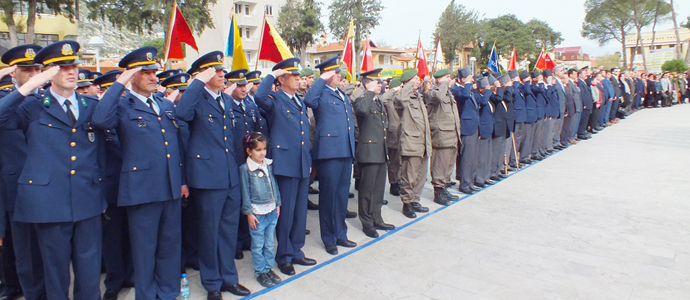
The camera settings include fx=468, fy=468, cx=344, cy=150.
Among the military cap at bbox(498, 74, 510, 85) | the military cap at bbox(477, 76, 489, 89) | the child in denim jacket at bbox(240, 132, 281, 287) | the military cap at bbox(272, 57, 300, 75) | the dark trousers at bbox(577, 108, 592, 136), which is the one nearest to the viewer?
the child in denim jacket at bbox(240, 132, 281, 287)

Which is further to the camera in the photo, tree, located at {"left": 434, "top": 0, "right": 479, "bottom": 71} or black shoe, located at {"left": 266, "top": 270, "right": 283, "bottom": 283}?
tree, located at {"left": 434, "top": 0, "right": 479, "bottom": 71}

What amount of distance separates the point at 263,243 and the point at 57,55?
6.91 feet

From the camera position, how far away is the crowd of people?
3.07 meters

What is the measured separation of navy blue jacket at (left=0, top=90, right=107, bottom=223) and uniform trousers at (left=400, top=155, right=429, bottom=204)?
3957 millimetres

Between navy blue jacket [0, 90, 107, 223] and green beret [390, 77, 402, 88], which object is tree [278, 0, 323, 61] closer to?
green beret [390, 77, 402, 88]

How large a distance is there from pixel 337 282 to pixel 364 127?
192cm

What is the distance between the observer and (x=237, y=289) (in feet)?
12.7

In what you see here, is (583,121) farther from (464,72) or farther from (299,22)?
(299,22)

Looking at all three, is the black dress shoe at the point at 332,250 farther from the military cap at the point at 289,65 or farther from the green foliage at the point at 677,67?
the green foliage at the point at 677,67

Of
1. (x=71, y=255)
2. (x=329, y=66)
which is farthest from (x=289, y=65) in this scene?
(x=71, y=255)

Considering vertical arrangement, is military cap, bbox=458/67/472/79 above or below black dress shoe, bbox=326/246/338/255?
above

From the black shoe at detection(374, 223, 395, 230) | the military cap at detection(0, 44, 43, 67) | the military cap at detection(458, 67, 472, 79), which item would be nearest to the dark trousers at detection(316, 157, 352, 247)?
the black shoe at detection(374, 223, 395, 230)

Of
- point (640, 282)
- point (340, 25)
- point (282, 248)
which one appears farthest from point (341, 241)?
point (340, 25)

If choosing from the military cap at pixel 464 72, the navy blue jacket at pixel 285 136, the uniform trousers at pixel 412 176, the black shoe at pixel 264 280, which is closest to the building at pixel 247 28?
the military cap at pixel 464 72
